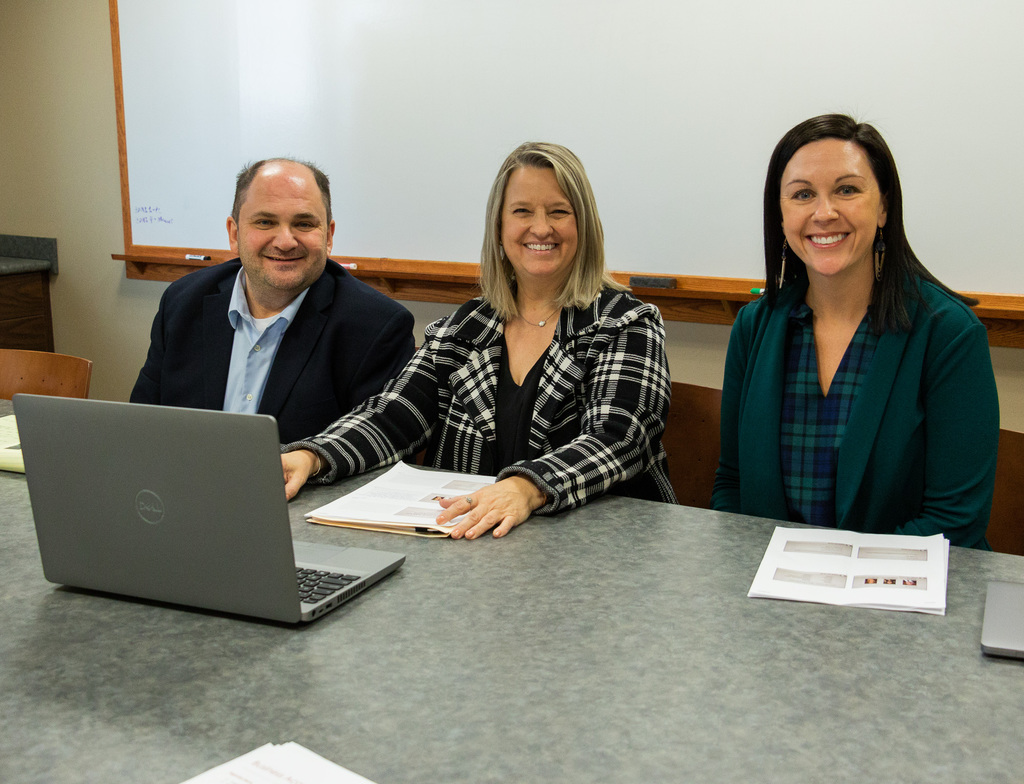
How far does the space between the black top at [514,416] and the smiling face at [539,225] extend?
20 cm

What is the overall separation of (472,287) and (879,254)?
1.90 m

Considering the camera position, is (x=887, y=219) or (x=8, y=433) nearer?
(x=887, y=219)

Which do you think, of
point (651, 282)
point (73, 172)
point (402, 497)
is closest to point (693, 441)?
point (402, 497)

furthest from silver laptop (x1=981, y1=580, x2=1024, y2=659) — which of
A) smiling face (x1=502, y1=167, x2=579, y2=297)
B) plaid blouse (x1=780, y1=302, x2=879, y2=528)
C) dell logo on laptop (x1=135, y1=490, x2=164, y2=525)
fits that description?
smiling face (x1=502, y1=167, x2=579, y2=297)

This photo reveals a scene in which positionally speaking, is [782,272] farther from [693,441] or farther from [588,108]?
[588,108]

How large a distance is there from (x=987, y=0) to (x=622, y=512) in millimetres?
1897

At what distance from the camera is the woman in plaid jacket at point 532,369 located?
1.72 meters

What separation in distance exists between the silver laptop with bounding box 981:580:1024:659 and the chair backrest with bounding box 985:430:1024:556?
1.64 ft

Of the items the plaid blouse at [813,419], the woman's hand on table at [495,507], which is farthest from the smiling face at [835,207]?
the woman's hand on table at [495,507]

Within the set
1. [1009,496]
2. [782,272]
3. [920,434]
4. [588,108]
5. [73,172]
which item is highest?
[588,108]

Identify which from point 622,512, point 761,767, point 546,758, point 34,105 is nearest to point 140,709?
point 546,758

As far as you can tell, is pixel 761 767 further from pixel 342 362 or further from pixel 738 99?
pixel 738 99

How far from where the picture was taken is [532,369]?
6.17 ft

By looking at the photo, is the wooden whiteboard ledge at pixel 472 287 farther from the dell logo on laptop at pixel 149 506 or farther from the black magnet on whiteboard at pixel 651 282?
the dell logo on laptop at pixel 149 506
